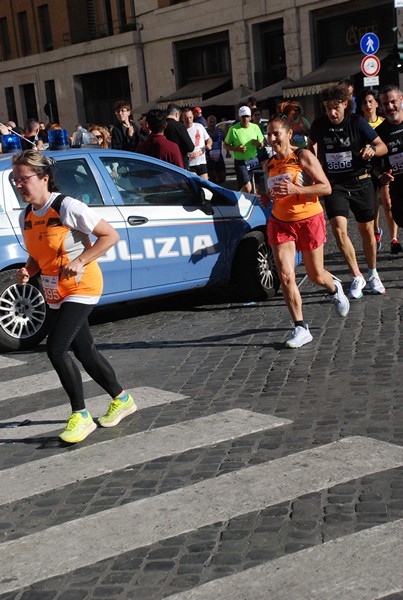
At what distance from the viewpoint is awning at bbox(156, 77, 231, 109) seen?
3891cm

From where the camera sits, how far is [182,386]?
22.5 ft

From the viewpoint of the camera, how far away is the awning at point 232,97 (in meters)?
36.3

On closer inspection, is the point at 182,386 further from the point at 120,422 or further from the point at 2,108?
the point at 2,108

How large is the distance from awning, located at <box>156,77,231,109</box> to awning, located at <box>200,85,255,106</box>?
4.28 ft

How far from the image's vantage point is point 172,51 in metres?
41.2

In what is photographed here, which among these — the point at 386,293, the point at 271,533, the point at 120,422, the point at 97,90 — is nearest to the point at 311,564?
the point at 271,533

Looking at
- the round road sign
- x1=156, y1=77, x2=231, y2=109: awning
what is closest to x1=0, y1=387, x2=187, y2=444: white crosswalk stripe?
the round road sign

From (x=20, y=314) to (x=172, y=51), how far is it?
3444cm

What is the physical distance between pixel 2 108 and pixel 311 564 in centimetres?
5342

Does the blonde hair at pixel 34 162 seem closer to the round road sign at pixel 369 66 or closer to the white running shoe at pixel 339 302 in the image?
the white running shoe at pixel 339 302

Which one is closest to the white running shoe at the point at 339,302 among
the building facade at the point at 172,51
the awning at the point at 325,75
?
the building facade at the point at 172,51

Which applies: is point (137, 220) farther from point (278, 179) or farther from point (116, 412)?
Result: point (116, 412)

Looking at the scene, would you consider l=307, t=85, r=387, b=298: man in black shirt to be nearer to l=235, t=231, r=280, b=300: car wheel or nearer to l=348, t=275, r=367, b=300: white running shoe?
l=348, t=275, r=367, b=300: white running shoe

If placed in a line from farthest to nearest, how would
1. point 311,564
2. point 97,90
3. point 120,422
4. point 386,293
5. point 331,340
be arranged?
point 97,90, point 386,293, point 331,340, point 120,422, point 311,564
